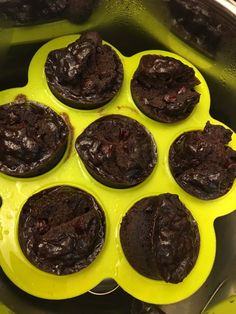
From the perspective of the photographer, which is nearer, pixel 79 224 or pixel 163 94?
pixel 79 224

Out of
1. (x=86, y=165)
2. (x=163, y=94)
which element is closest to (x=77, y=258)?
(x=86, y=165)

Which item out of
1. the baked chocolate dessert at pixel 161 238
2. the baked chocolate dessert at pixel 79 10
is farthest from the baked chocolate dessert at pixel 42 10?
the baked chocolate dessert at pixel 161 238

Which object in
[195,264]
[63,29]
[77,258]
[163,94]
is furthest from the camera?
[63,29]

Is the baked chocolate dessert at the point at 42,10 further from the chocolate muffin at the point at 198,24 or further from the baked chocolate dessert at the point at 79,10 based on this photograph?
the chocolate muffin at the point at 198,24

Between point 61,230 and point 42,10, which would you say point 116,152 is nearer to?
point 61,230

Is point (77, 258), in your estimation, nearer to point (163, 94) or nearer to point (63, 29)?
point (163, 94)
